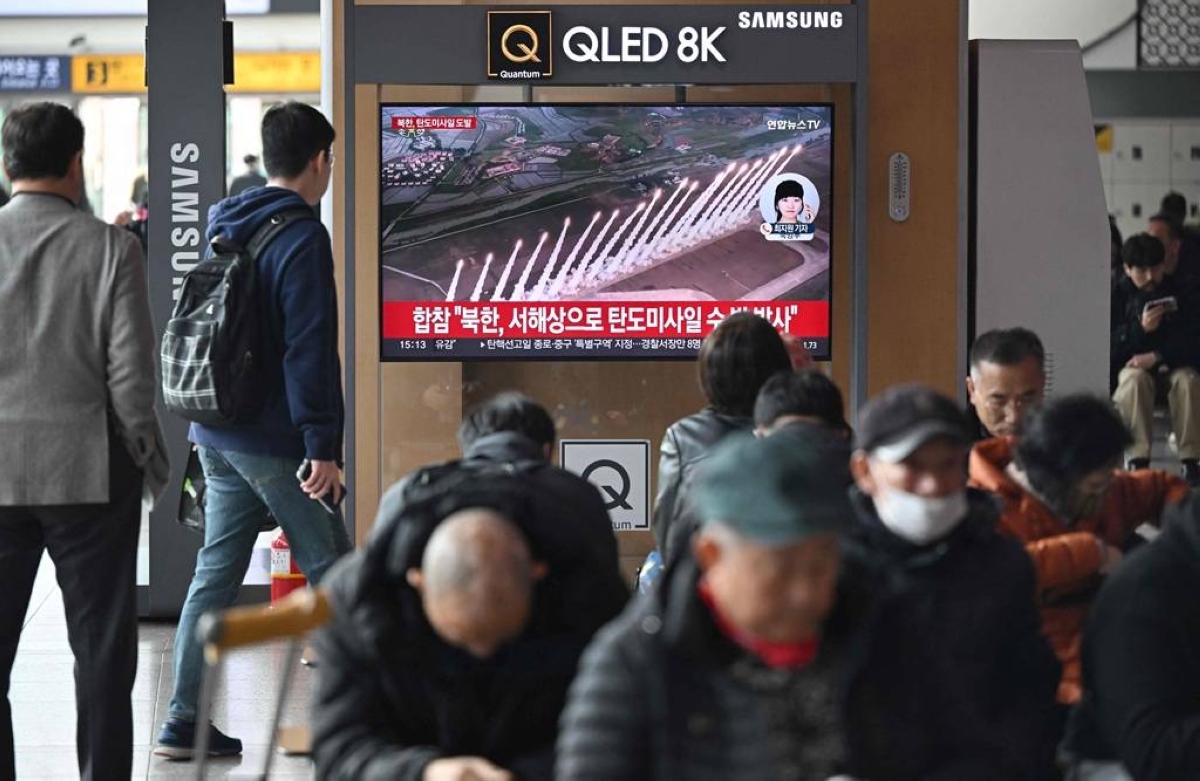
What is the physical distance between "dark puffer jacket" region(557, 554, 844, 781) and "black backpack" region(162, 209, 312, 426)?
9.66ft

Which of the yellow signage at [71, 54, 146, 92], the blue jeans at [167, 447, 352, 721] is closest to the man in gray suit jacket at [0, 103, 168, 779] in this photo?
the blue jeans at [167, 447, 352, 721]

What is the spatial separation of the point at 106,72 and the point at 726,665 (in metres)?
19.0

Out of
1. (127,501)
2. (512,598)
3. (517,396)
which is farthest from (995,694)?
(127,501)

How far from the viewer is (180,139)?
6.98 m

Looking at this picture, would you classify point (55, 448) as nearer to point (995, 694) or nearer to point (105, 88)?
point (995, 694)

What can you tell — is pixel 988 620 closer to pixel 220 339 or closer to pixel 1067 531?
pixel 1067 531

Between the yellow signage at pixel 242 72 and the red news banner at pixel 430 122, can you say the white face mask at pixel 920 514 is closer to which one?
the red news banner at pixel 430 122

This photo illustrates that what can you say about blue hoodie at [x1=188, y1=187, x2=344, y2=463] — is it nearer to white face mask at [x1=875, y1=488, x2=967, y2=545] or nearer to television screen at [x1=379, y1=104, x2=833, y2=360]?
television screen at [x1=379, y1=104, x2=833, y2=360]

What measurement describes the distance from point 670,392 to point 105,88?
14201 mm

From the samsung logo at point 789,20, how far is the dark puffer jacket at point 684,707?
5006 millimetres

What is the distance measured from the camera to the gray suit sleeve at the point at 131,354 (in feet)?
14.4

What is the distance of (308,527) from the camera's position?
5113 millimetres

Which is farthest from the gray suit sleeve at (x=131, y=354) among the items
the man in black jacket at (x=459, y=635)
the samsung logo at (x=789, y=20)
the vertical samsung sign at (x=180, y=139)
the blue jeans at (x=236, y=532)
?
the samsung logo at (x=789, y=20)

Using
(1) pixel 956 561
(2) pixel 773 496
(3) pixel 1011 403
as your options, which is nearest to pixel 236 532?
(3) pixel 1011 403
